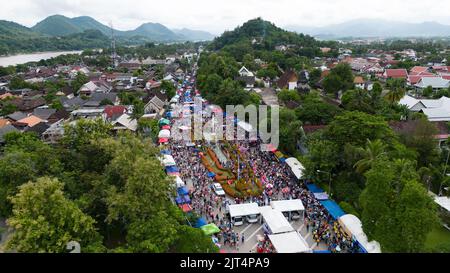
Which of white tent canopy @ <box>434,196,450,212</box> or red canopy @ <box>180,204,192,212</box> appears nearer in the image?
white tent canopy @ <box>434,196,450,212</box>

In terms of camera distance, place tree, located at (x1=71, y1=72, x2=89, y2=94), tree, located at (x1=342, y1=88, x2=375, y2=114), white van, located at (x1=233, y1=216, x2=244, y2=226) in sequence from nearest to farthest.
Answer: white van, located at (x1=233, y1=216, x2=244, y2=226) < tree, located at (x1=342, y1=88, x2=375, y2=114) < tree, located at (x1=71, y1=72, x2=89, y2=94)

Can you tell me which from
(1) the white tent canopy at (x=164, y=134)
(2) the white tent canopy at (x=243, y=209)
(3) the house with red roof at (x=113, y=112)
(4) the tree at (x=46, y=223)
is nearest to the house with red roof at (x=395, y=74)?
(1) the white tent canopy at (x=164, y=134)

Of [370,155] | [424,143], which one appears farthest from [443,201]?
[424,143]

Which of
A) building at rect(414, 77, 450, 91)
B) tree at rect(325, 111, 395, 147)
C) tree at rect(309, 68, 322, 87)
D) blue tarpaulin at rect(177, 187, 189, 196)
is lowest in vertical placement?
blue tarpaulin at rect(177, 187, 189, 196)

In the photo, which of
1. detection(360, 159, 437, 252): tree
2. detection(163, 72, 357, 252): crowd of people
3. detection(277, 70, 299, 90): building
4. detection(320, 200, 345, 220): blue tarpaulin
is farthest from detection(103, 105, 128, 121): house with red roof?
detection(360, 159, 437, 252): tree

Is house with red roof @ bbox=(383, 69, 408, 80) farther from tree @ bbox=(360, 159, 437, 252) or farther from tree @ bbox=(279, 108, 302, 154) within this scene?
tree @ bbox=(360, 159, 437, 252)

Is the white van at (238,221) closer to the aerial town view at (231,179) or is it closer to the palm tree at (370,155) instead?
the aerial town view at (231,179)

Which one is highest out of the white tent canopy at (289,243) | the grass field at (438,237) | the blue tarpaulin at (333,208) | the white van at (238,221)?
the blue tarpaulin at (333,208)
